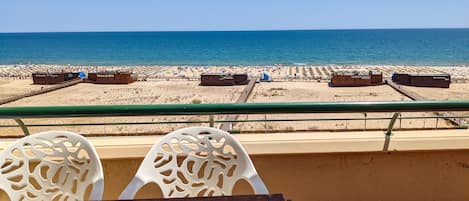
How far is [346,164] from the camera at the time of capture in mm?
1927

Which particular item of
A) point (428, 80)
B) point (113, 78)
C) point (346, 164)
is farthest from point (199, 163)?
point (113, 78)

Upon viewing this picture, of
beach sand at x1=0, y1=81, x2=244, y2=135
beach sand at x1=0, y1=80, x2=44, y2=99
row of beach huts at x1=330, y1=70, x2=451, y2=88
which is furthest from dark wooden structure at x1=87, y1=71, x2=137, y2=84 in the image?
row of beach huts at x1=330, y1=70, x2=451, y2=88

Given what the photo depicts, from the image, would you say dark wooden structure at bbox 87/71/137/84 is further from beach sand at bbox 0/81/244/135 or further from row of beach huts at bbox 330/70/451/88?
row of beach huts at bbox 330/70/451/88

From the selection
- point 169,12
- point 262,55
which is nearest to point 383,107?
point 262,55

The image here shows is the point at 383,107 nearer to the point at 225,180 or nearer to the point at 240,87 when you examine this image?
the point at 225,180

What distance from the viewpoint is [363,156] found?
1.91 metres

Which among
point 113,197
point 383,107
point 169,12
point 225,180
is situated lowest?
point 113,197

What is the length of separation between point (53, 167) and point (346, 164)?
55.1 inches

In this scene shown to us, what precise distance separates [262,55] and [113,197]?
5031 centimetres

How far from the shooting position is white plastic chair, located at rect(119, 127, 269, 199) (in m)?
1.52

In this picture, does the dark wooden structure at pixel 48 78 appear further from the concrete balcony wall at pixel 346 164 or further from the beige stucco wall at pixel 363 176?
the beige stucco wall at pixel 363 176

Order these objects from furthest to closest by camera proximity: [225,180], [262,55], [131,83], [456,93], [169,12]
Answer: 1. [169,12]
2. [262,55]
3. [131,83]
4. [456,93]
5. [225,180]

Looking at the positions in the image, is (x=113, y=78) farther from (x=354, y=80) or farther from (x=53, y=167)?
(x=53, y=167)

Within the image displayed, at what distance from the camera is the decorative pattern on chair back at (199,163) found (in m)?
1.53
